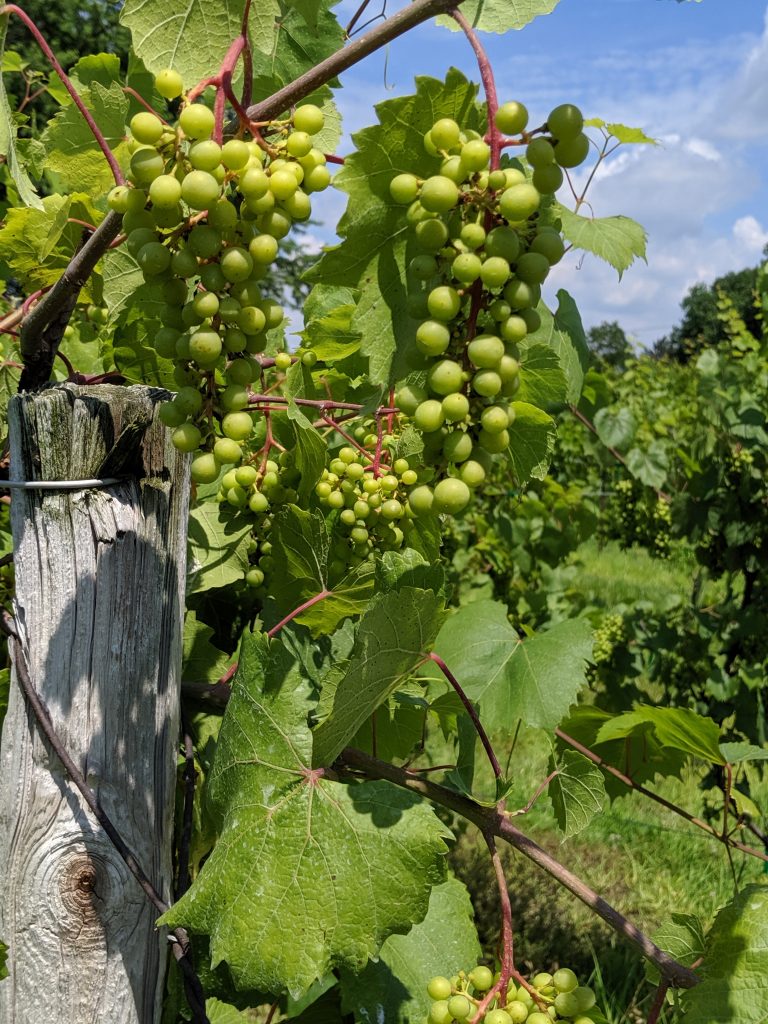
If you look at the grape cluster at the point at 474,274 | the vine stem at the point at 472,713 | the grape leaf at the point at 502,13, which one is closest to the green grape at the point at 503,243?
the grape cluster at the point at 474,274

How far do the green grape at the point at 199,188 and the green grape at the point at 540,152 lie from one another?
313 mm

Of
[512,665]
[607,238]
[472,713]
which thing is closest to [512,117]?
[472,713]

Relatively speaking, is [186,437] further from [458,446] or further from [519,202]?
[519,202]

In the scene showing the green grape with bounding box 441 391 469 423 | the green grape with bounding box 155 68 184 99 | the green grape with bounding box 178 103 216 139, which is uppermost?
the green grape with bounding box 155 68 184 99

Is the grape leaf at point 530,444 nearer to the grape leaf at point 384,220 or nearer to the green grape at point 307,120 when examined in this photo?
the grape leaf at point 384,220

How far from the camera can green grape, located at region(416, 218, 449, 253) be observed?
907mm

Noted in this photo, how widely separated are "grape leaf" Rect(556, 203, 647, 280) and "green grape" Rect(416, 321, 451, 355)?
1224 millimetres

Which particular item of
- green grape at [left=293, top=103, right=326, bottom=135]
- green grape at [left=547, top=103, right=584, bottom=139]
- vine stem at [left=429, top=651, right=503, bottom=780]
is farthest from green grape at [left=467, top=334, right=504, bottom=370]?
vine stem at [left=429, top=651, right=503, bottom=780]

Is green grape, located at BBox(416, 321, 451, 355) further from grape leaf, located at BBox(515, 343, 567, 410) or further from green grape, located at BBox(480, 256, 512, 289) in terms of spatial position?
grape leaf, located at BBox(515, 343, 567, 410)

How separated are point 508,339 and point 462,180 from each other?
0.53 ft

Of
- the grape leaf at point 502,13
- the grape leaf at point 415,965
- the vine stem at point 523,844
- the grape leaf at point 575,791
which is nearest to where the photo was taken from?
the grape leaf at point 502,13

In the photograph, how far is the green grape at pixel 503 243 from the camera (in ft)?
2.92

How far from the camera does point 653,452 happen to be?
568 cm

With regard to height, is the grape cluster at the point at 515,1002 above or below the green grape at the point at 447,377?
below
